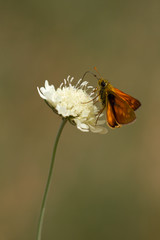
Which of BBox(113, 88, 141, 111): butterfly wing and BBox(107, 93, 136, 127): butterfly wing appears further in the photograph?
BBox(113, 88, 141, 111): butterfly wing

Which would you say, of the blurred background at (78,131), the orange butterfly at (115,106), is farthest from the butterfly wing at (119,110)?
the blurred background at (78,131)

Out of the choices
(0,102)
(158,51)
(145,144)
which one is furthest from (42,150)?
(158,51)

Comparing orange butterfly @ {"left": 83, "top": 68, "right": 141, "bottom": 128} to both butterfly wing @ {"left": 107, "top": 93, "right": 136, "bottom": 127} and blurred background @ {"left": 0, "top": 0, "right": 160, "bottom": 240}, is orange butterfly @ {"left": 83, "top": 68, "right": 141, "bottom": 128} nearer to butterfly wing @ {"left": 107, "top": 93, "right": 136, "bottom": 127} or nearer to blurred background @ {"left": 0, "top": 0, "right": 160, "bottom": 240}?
butterfly wing @ {"left": 107, "top": 93, "right": 136, "bottom": 127}

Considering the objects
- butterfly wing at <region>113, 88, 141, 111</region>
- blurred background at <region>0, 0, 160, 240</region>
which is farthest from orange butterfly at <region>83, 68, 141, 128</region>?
blurred background at <region>0, 0, 160, 240</region>

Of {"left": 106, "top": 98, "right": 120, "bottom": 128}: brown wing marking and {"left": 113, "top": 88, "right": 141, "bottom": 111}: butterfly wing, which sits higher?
{"left": 113, "top": 88, "right": 141, "bottom": 111}: butterfly wing

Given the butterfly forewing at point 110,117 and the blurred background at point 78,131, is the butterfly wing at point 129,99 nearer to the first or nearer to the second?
the butterfly forewing at point 110,117

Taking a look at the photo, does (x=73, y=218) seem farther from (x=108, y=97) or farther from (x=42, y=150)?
(x=108, y=97)
